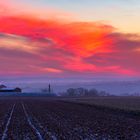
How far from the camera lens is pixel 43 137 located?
22.8m

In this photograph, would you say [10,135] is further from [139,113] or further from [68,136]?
[139,113]

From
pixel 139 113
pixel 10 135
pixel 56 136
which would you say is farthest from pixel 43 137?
pixel 139 113

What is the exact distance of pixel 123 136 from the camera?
23.3 metres

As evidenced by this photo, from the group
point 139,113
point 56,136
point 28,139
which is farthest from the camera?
point 139,113

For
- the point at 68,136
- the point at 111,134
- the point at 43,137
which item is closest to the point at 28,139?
the point at 43,137

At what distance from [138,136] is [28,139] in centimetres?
610

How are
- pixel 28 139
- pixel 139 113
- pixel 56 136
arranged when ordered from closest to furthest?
pixel 28 139
pixel 56 136
pixel 139 113

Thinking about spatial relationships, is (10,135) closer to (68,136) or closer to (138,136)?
(68,136)

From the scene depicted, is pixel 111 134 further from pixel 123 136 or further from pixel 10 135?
pixel 10 135

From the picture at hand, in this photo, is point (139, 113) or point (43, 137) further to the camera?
point (139, 113)

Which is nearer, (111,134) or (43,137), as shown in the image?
(43,137)

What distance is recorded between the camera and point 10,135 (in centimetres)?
2436

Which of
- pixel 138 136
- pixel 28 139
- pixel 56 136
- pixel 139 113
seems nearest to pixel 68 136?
pixel 56 136

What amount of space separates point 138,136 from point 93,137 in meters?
2.56
